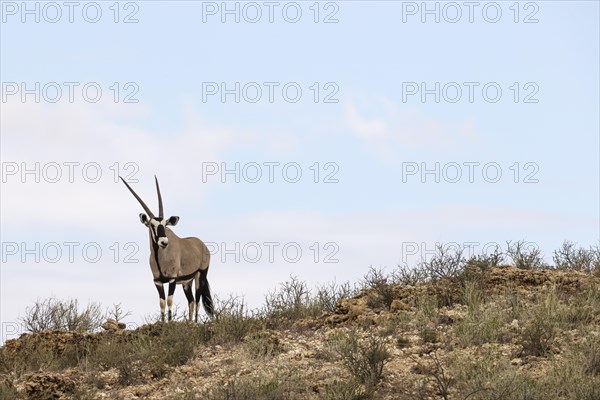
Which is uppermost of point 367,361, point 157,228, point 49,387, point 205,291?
point 157,228

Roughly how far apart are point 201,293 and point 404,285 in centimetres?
604

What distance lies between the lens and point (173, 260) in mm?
19766

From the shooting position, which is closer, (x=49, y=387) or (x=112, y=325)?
(x=49, y=387)

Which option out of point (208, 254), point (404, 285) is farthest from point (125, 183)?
point (404, 285)

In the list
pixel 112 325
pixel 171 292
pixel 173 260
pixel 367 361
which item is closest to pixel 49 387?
pixel 112 325

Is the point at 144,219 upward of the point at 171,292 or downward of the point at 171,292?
upward

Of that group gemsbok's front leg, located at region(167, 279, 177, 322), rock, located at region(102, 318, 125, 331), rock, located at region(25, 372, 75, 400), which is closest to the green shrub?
rock, located at region(25, 372, 75, 400)

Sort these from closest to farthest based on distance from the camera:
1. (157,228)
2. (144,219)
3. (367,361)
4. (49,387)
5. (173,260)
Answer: (367,361)
(49,387)
(157,228)
(144,219)
(173,260)

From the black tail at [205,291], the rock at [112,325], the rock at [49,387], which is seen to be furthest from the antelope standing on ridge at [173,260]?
the rock at [49,387]

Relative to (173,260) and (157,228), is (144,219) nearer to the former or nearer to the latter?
(157,228)

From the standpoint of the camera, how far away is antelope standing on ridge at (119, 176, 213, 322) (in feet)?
63.3

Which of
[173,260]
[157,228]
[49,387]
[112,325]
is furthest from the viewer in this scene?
[173,260]

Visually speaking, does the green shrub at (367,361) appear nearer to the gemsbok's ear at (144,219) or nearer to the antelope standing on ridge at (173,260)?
the antelope standing on ridge at (173,260)

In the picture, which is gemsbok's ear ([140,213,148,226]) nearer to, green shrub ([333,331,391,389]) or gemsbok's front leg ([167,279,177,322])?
gemsbok's front leg ([167,279,177,322])
